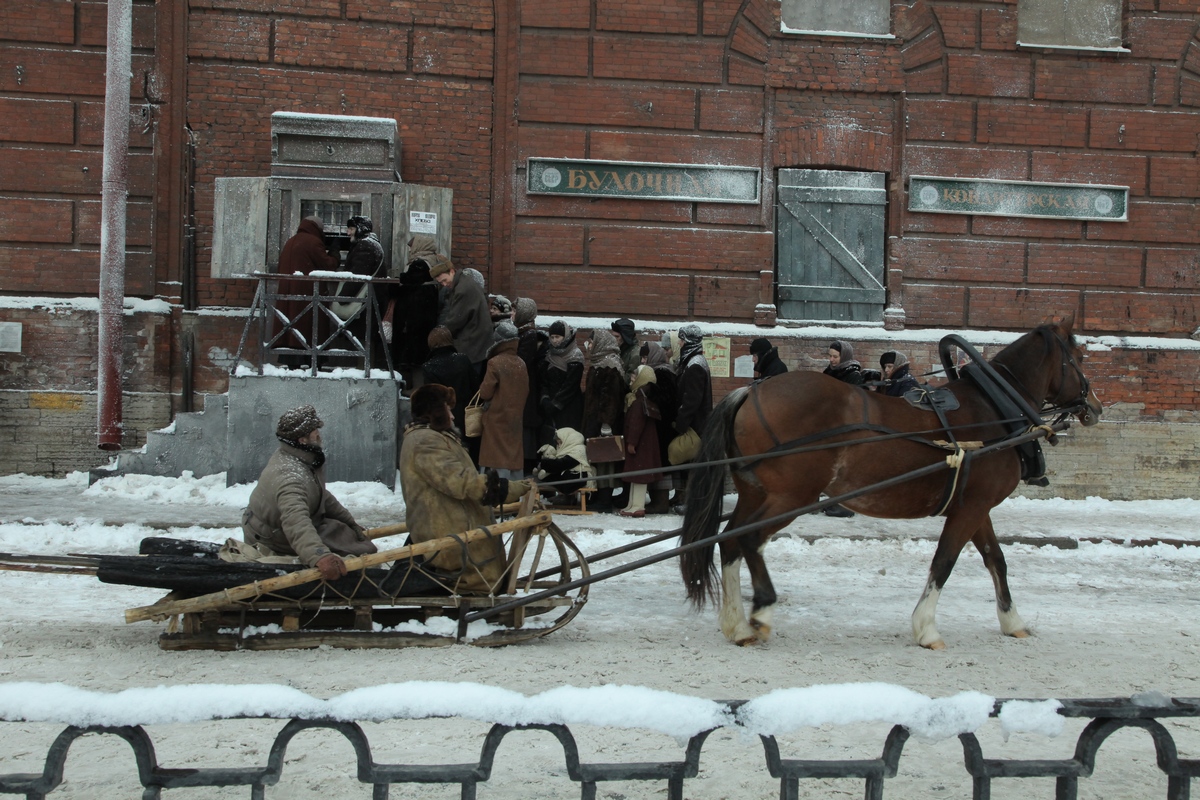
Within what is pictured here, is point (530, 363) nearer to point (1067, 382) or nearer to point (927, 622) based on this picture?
point (1067, 382)

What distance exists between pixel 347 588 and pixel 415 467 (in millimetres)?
802

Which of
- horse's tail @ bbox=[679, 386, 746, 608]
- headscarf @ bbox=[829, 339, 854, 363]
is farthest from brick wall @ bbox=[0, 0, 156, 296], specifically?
horse's tail @ bbox=[679, 386, 746, 608]

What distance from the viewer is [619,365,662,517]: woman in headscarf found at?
416 inches

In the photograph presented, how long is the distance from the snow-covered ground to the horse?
1.07 ft

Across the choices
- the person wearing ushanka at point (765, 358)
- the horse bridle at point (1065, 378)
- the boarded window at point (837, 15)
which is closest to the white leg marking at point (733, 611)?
the horse bridle at point (1065, 378)

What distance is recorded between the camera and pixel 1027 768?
3.00 metres

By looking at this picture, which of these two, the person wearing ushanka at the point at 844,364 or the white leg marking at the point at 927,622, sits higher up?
the person wearing ushanka at the point at 844,364

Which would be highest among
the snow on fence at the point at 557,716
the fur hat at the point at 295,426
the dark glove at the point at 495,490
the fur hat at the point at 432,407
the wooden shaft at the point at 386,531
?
the fur hat at the point at 432,407

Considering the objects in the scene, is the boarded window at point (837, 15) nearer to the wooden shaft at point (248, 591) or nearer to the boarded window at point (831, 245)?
the boarded window at point (831, 245)

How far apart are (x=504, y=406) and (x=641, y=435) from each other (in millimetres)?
1586

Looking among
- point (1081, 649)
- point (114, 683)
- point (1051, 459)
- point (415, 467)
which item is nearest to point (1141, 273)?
point (1051, 459)

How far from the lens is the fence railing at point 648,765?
Answer: 2.76 m

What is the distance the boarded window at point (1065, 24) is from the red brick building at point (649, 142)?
0.03 meters

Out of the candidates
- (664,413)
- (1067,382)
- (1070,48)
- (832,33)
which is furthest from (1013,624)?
(1070,48)
